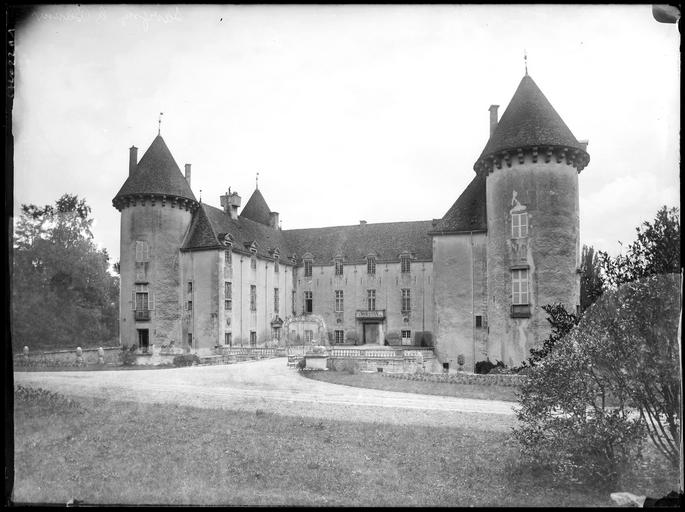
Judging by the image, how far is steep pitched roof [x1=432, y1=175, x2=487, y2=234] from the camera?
24.4 m

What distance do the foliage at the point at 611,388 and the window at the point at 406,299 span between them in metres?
30.4

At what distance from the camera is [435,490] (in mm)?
6602

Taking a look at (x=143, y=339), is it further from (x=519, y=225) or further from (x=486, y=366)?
(x=519, y=225)

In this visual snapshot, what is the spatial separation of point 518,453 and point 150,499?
5.51 metres

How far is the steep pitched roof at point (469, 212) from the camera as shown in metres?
24.4

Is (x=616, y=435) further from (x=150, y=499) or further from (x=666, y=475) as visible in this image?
(x=150, y=499)

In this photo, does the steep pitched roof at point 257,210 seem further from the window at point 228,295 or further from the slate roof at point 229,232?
the window at point 228,295

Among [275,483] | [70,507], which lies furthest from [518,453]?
[70,507]

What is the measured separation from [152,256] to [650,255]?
19690mm

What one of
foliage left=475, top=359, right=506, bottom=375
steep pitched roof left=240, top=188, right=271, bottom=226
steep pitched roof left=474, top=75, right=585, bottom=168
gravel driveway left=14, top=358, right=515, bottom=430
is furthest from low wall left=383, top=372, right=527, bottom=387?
steep pitched roof left=240, top=188, right=271, bottom=226

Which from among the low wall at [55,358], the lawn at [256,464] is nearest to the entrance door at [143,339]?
the low wall at [55,358]

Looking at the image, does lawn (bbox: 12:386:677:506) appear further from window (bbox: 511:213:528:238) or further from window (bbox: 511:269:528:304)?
window (bbox: 511:213:528:238)

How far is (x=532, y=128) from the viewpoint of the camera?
828 inches

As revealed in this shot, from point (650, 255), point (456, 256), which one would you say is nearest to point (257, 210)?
point (456, 256)
